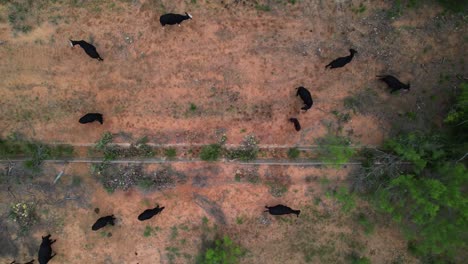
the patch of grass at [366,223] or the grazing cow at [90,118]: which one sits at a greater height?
the grazing cow at [90,118]

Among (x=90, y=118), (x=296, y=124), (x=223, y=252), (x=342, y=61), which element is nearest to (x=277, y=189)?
(x=296, y=124)

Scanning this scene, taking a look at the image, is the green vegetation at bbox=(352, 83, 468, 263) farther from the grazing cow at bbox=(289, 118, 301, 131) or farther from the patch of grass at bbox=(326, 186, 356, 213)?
the grazing cow at bbox=(289, 118, 301, 131)

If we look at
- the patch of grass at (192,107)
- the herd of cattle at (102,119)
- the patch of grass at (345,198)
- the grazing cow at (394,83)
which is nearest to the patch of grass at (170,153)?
the patch of grass at (192,107)

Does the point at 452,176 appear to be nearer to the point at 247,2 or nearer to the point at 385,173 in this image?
the point at 385,173

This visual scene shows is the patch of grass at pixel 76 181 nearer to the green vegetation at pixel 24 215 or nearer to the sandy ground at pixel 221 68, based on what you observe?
the green vegetation at pixel 24 215

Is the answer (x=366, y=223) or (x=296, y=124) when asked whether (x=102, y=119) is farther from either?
(x=366, y=223)

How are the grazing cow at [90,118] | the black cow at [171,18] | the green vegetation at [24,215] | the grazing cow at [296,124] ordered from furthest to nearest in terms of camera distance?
the green vegetation at [24,215] < the grazing cow at [296,124] < the grazing cow at [90,118] < the black cow at [171,18]
